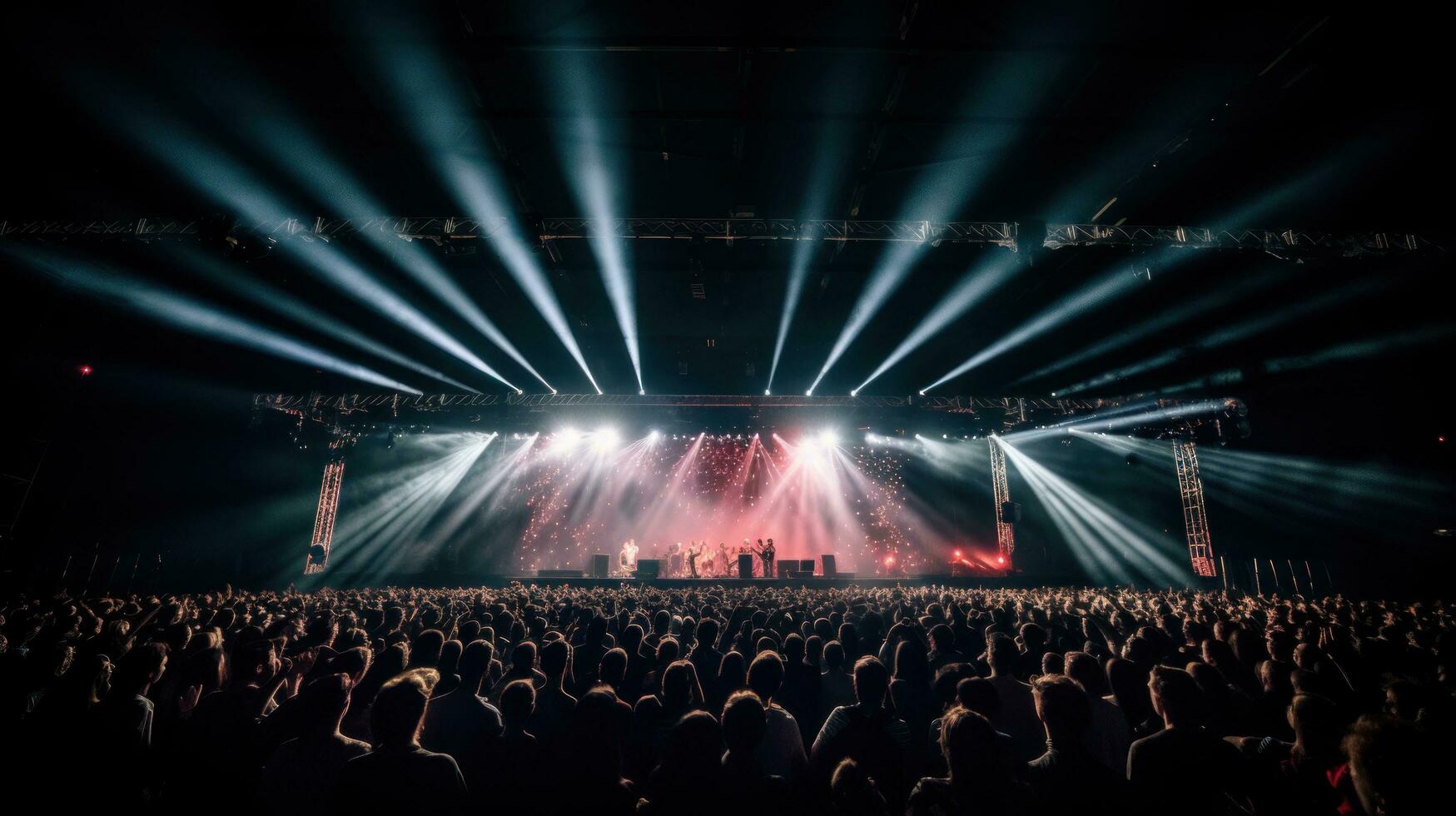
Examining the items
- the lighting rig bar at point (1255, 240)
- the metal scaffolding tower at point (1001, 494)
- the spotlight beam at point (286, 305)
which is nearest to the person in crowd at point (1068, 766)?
the lighting rig bar at point (1255, 240)

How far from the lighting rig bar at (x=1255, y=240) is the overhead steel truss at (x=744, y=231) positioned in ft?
0.04

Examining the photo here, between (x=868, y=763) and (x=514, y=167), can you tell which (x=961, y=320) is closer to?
(x=514, y=167)

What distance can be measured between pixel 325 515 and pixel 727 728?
19.5 metres

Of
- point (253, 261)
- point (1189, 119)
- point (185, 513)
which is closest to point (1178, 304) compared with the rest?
point (1189, 119)

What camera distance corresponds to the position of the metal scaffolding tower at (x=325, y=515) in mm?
16047

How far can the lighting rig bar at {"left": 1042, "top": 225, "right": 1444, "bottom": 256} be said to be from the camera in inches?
324

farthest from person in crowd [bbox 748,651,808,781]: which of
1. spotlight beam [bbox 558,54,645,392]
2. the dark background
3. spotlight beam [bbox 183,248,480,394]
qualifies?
spotlight beam [bbox 183,248,480,394]

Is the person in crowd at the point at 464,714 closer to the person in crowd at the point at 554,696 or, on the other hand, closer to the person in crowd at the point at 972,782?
the person in crowd at the point at 554,696

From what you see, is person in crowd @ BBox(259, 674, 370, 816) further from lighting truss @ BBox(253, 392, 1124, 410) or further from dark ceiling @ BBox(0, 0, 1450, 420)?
lighting truss @ BBox(253, 392, 1124, 410)

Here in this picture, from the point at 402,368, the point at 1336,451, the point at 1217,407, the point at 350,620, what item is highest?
the point at 402,368

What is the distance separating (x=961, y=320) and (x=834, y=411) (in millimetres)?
3913

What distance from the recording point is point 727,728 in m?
2.21

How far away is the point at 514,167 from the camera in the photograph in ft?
26.3

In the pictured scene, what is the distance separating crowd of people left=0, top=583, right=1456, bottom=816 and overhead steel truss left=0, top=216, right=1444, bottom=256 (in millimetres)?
6013
